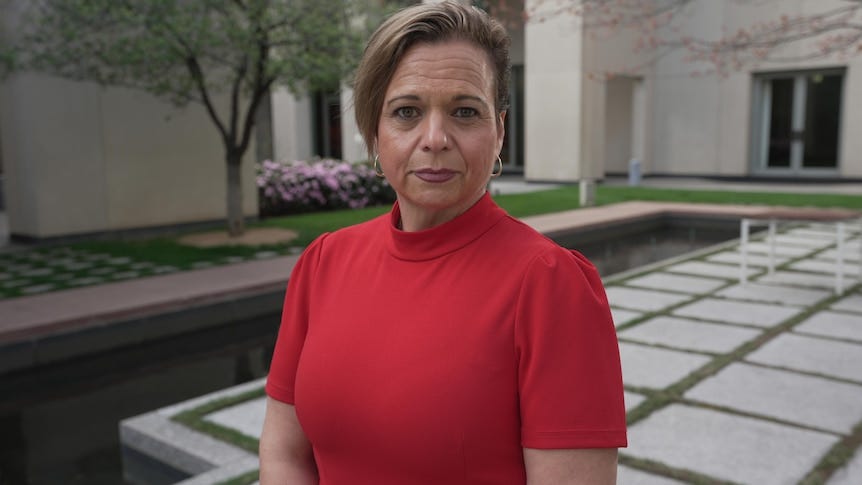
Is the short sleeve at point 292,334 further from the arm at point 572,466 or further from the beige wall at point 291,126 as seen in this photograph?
the beige wall at point 291,126

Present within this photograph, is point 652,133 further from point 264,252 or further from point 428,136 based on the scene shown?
point 428,136

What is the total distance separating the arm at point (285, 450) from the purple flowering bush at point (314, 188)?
1127 centimetres

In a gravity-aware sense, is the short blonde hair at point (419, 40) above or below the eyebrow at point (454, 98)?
above

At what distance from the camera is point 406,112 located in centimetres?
127

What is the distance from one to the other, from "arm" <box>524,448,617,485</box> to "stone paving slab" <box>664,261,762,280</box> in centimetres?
667

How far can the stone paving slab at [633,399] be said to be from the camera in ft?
12.6

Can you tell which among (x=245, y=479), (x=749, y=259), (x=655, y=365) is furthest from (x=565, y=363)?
(x=749, y=259)

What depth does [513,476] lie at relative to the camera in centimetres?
117

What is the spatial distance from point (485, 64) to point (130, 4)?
26.2ft

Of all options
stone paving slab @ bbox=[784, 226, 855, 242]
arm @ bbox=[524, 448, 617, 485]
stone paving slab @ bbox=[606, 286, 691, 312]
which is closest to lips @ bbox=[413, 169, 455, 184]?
arm @ bbox=[524, 448, 617, 485]

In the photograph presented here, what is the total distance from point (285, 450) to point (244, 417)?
2477 mm

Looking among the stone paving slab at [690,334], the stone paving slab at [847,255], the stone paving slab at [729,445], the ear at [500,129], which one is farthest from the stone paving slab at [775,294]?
the ear at [500,129]

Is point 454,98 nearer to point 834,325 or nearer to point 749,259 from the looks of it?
point 834,325


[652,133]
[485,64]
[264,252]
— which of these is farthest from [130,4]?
[652,133]
